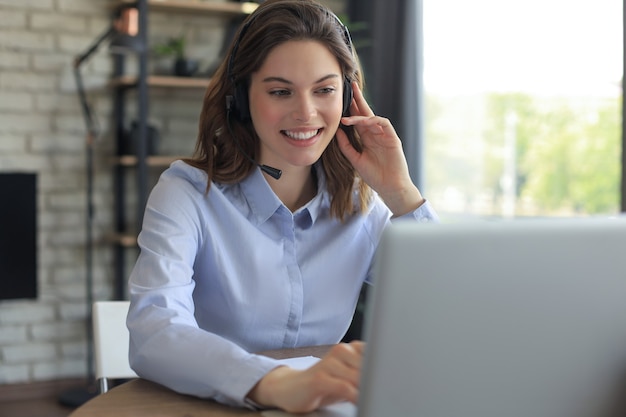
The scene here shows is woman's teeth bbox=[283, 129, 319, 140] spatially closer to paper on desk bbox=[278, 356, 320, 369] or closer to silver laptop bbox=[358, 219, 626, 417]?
paper on desk bbox=[278, 356, 320, 369]

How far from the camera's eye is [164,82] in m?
3.44

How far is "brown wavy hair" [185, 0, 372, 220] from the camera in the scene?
147cm

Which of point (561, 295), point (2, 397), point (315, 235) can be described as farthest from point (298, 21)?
point (2, 397)

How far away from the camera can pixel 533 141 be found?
3.11 m

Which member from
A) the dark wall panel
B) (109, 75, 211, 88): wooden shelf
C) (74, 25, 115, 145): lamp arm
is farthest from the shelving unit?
the dark wall panel

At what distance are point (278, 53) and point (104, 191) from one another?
90.6 inches

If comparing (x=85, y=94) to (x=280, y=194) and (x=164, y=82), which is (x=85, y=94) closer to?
(x=164, y=82)

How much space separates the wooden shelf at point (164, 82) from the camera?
11.1ft

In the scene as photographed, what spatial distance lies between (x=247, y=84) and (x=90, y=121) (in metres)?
2.04

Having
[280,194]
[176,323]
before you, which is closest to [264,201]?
[280,194]

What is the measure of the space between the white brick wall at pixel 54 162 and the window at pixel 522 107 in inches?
55.7

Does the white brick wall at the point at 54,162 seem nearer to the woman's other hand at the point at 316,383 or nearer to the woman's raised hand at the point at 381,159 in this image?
the woman's raised hand at the point at 381,159

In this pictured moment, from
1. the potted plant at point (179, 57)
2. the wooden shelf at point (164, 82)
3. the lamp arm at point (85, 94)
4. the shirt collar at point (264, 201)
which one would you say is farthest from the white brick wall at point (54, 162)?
the shirt collar at point (264, 201)

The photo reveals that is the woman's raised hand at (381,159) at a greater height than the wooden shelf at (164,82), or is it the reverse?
the wooden shelf at (164,82)
